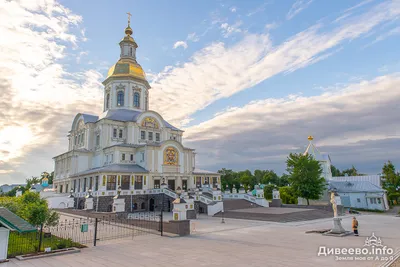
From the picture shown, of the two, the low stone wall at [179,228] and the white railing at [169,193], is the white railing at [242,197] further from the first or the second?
the low stone wall at [179,228]

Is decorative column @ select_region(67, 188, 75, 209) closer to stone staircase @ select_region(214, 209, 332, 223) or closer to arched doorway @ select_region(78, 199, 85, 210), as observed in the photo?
arched doorway @ select_region(78, 199, 85, 210)

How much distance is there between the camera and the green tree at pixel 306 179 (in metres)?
32.5

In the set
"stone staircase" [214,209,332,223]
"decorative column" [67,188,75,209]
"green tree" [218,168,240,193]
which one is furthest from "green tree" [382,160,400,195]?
"decorative column" [67,188,75,209]

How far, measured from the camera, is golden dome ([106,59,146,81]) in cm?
4191

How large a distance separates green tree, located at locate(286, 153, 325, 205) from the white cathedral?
1228 cm

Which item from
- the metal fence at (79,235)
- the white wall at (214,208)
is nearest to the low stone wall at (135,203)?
the white wall at (214,208)

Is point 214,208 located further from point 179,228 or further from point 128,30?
point 128,30

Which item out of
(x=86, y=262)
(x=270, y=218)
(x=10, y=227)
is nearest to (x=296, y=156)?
(x=270, y=218)

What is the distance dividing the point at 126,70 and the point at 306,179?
106ft

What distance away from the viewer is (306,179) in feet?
107

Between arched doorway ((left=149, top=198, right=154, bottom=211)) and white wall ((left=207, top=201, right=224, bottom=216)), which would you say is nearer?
white wall ((left=207, top=201, right=224, bottom=216))

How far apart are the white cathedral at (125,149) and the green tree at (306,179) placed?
12275 mm

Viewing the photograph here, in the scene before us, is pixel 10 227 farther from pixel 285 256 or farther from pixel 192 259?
pixel 285 256

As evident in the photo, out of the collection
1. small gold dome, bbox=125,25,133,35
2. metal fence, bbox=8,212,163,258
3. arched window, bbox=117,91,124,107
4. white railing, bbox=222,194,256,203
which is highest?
small gold dome, bbox=125,25,133,35
